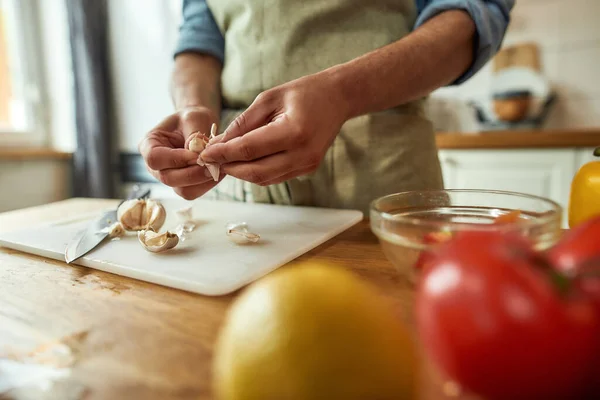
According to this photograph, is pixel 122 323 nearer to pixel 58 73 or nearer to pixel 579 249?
pixel 579 249

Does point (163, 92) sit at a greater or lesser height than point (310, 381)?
greater

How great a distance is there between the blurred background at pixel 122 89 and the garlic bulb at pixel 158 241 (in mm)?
1250

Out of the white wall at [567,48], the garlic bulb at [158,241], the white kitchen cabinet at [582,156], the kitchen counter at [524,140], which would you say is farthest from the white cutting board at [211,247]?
the white wall at [567,48]

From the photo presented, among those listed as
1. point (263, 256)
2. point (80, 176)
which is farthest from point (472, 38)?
point (80, 176)

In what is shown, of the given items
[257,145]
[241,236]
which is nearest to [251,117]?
[257,145]

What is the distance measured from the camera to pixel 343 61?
2.68 ft

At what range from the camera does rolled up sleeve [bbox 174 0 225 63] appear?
37.0 inches

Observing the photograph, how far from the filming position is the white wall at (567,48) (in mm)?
1732

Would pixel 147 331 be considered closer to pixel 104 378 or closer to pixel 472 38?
pixel 104 378

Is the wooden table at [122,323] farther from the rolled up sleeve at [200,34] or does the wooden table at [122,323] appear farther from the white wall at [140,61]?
the white wall at [140,61]

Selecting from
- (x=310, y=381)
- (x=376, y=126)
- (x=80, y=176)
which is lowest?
(x=80, y=176)

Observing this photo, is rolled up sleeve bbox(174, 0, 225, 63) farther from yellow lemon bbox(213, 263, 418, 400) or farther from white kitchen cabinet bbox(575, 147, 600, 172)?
white kitchen cabinet bbox(575, 147, 600, 172)

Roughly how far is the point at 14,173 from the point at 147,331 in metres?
1.92

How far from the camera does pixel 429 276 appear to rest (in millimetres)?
183
